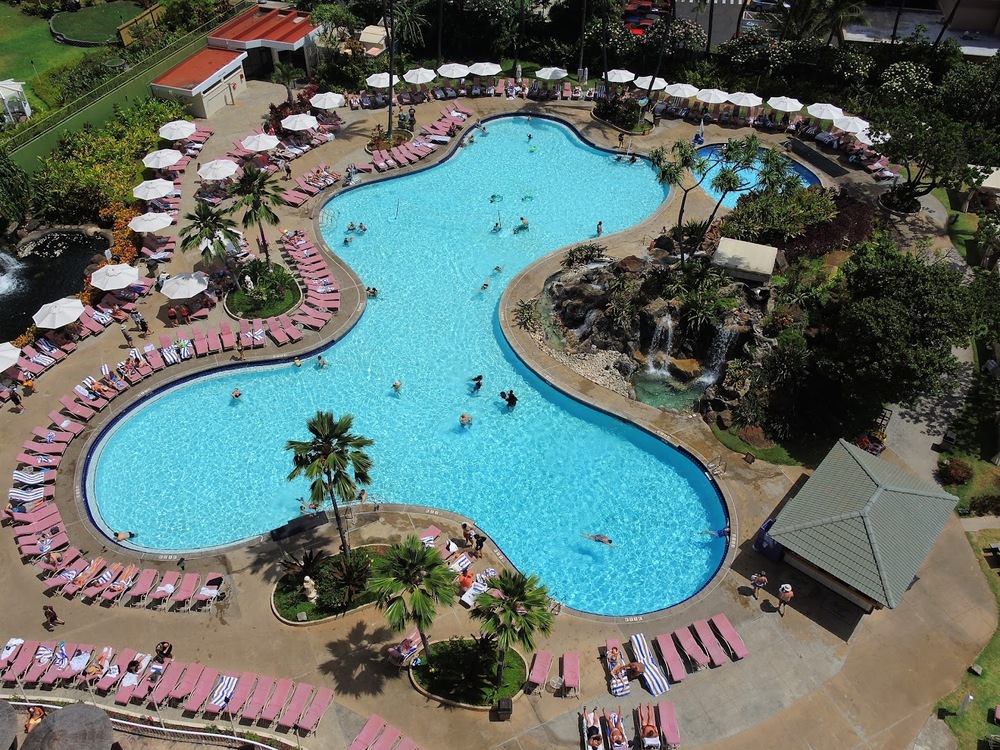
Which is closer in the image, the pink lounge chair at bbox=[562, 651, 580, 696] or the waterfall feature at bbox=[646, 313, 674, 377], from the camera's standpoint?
the pink lounge chair at bbox=[562, 651, 580, 696]

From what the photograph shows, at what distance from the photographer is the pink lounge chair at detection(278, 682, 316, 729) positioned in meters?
23.1

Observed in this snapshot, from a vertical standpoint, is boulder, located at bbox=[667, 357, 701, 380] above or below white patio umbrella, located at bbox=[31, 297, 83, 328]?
below

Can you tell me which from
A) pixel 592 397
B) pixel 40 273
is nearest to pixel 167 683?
pixel 592 397

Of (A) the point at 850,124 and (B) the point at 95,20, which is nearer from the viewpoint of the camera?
(A) the point at 850,124

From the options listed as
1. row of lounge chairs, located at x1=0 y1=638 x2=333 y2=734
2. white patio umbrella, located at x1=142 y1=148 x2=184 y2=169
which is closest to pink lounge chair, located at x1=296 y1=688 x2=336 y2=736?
row of lounge chairs, located at x1=0 y1=638 x2=333 y2=734

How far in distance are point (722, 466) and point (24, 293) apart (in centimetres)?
3914

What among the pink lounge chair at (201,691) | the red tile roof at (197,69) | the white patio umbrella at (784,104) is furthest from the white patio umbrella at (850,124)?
the pink lounge chair at (201,691)

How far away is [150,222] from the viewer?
4034 cm

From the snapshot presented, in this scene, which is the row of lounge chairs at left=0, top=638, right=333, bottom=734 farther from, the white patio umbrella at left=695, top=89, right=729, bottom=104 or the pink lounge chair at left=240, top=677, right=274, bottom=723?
the white patio umbrella at left=695, top=89, right=729, bottom=104

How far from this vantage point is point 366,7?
6275 centimetres

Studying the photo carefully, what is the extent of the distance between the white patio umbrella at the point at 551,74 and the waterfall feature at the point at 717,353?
3001cm

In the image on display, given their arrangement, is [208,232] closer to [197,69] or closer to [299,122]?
[299,122]

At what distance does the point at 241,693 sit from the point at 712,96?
49412mm

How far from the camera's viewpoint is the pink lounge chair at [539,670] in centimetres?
2416
